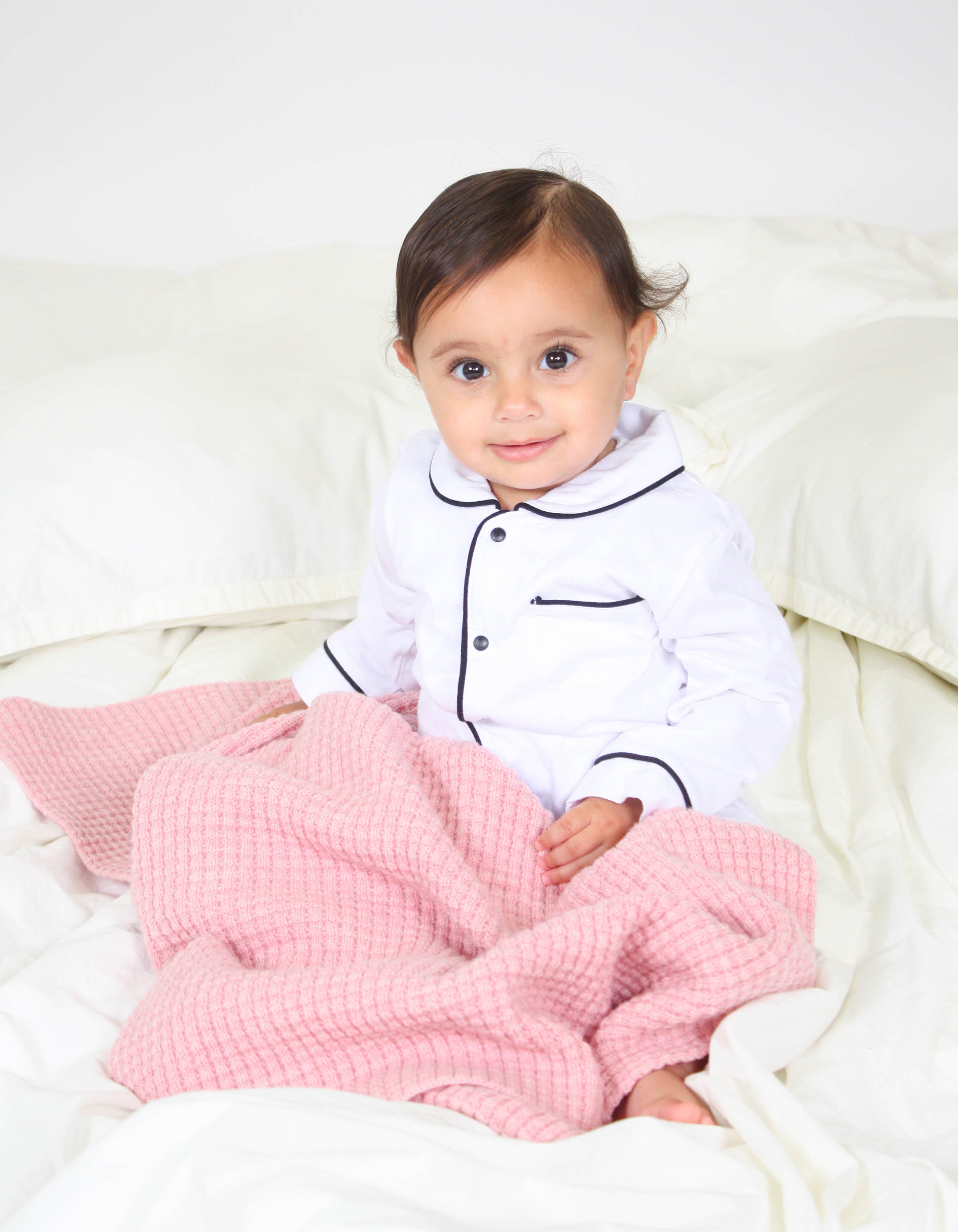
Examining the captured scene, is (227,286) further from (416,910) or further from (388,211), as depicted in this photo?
(416,910)

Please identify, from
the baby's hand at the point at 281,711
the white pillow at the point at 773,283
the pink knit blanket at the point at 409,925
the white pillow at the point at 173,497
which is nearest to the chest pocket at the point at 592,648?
the pink knit blanket at the point at 409,925

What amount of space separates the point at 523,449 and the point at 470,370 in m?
0.08

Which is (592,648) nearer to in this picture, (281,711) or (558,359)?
(558,359)

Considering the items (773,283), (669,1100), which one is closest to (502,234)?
(669,1100)

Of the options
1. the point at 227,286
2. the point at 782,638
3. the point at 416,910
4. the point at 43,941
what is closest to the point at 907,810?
the point at 782,638

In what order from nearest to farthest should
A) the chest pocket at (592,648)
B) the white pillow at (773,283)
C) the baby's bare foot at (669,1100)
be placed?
the baby's bare foot at (669,1100)
the chest pocket at (592,648)
the white pillow at (773,283)

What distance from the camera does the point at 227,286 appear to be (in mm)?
2051

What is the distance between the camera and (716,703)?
0.96 meters

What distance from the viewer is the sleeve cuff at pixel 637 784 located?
92 cm

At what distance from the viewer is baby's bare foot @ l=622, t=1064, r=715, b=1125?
0.69 metres

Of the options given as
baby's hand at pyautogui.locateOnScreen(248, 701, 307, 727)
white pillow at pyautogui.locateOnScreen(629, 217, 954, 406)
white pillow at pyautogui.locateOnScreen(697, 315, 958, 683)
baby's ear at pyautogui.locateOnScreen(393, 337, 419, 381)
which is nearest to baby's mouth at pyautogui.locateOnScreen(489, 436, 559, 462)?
baby's ear at pyautogui.locateOnScreen(393, 337, 419, 381)

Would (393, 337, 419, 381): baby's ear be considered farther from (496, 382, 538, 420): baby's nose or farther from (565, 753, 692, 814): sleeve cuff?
(565, 753, 692, 814): sleeve cuff

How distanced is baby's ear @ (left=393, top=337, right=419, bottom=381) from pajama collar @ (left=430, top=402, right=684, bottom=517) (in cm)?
10

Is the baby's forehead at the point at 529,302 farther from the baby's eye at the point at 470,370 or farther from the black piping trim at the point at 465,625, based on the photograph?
the black piping trim at the point at 465,625
